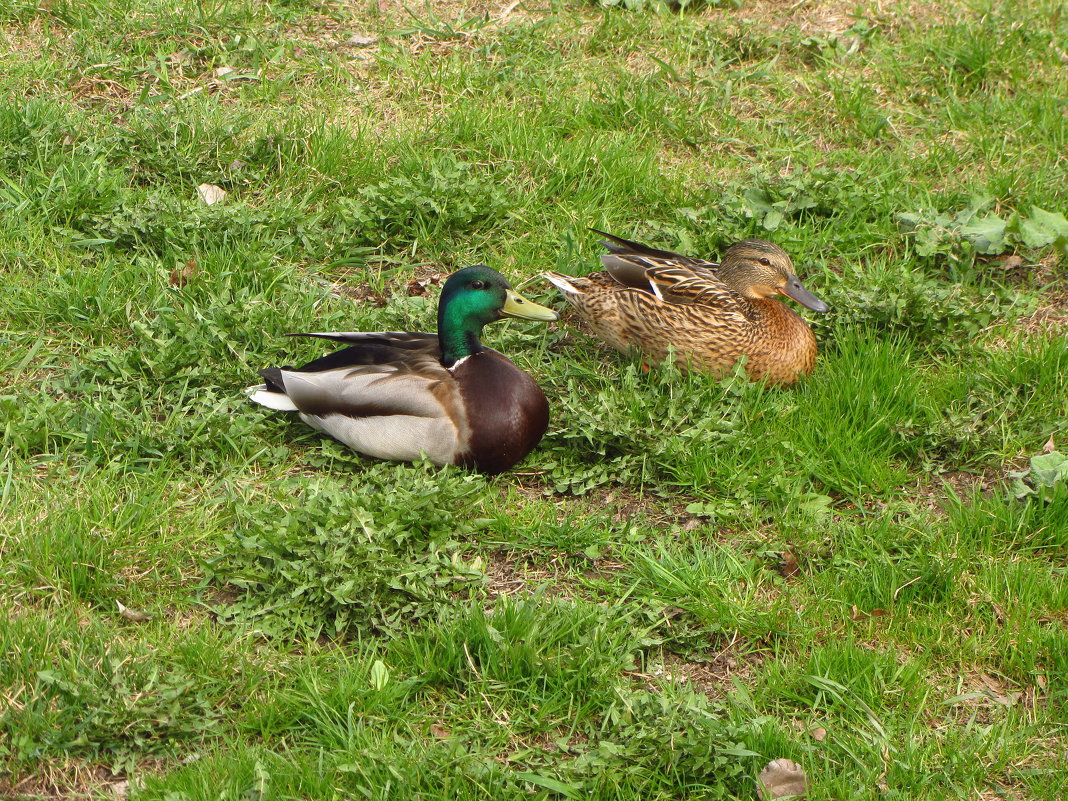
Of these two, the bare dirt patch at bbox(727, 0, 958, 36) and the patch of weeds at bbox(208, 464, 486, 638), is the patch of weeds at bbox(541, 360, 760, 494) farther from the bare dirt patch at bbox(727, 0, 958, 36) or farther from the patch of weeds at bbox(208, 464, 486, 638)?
the bare dirt patch at bbox(727, 0, 958, 36)

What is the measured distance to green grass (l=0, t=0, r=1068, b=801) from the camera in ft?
10.3

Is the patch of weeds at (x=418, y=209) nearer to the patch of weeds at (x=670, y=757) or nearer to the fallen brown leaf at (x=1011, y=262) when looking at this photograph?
the fallen brown leaf at (x=1011, y=262)

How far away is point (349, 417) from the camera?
161 inches

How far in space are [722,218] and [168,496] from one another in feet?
9.01

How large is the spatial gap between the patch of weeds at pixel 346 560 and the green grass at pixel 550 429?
0.01 m

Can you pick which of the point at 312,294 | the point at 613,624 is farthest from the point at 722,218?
the point at 613,624

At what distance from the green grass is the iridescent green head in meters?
0.45

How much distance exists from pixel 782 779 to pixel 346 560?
138 centimetres

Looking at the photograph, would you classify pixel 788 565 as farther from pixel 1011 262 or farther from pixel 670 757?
pixel 1011 262

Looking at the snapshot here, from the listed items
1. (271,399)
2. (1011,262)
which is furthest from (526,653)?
(1011,262)

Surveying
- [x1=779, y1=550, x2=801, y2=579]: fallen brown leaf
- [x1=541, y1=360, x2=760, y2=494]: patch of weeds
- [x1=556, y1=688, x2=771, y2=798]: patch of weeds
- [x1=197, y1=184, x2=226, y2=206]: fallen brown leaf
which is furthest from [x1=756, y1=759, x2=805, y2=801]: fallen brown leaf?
[x1=197, y1=184, x2=226, y2=206]: fallen brown leaf

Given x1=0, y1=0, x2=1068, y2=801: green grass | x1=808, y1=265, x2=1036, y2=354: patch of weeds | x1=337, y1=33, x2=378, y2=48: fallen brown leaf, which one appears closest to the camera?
x1=0, y1=0, x2=1068, y2=801: green grass

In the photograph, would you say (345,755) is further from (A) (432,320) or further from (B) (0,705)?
(A) (432,320)

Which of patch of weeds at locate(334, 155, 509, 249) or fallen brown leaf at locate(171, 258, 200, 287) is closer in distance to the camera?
fallen brown leaf at locate(171, 258, 200, 287)
